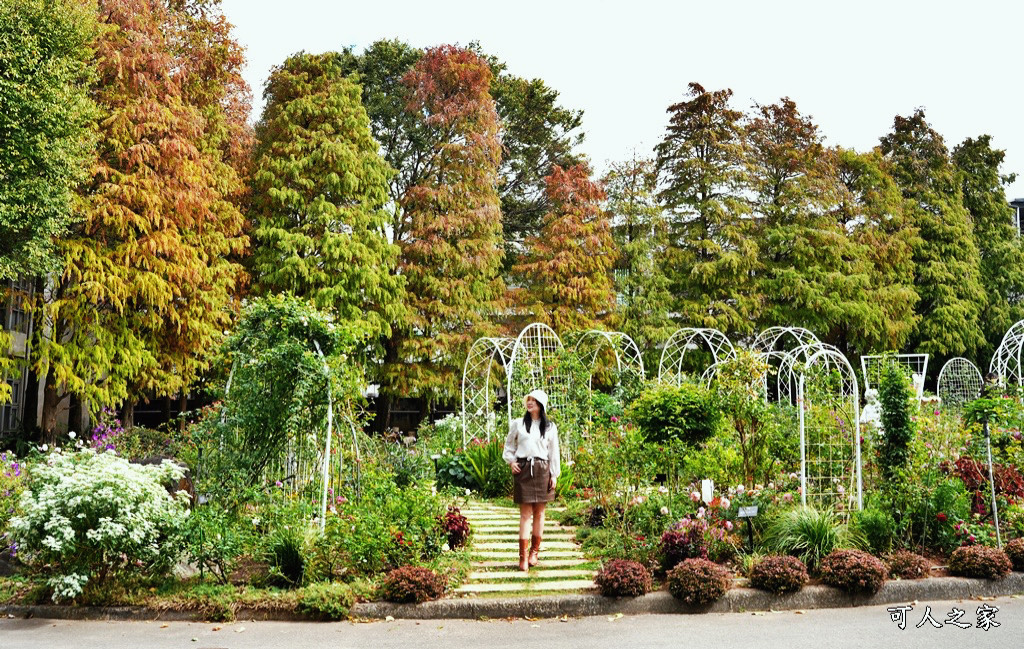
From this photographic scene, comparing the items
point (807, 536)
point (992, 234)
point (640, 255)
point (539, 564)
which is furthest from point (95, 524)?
point (992, 234)

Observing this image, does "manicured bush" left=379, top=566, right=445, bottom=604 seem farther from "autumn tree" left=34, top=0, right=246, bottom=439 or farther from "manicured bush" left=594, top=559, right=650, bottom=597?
"autumn tree" left=34, top=0, right=246, bottom=439

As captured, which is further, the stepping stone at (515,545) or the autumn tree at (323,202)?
the autumn tree at (323,202)

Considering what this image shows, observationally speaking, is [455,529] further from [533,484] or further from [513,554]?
[533,484]

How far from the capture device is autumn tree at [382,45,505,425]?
1839 cm

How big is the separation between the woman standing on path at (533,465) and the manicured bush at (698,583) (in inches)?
53.6

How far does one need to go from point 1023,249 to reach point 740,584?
2634cm

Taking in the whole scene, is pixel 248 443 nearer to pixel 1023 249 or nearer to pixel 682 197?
pixel 682 197

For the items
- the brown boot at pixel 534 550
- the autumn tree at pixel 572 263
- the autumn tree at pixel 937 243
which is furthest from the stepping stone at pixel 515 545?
the autumn tree at pixel 937 243

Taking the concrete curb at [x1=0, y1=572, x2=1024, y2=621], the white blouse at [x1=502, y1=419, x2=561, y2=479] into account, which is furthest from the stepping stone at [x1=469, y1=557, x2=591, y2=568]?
the concrete curb at [x1=0, y1=572, x2=1024, y2=621]

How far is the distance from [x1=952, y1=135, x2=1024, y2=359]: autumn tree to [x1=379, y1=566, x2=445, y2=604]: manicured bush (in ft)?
83.4

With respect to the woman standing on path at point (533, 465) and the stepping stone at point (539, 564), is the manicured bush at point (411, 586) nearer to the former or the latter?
the stepping stone at point (539, 564)

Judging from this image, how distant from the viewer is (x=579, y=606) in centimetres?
686

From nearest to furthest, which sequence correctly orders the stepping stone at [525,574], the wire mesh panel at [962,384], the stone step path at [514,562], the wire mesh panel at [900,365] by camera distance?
the stone step path at [514,562] → the stepping stone at [525,574] → the wire mesh panel at [900,365] → the wire mesh panel at [962,384]

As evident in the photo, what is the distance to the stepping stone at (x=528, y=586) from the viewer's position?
7.12 metres
